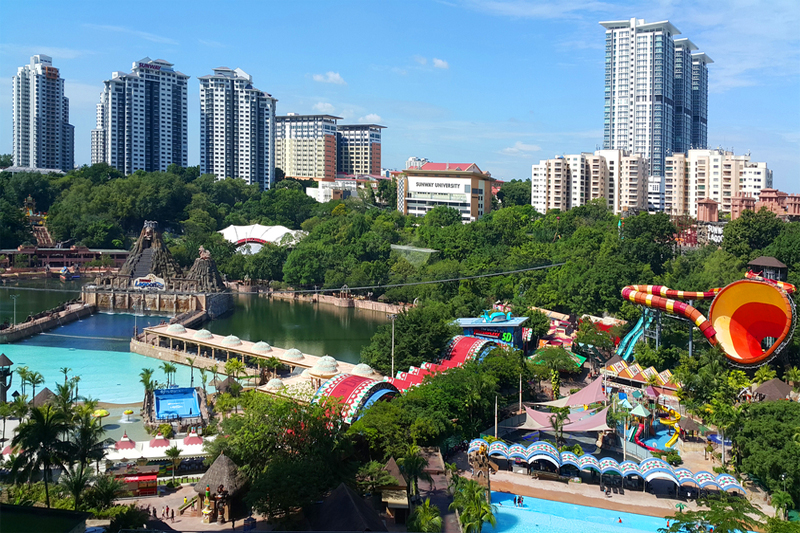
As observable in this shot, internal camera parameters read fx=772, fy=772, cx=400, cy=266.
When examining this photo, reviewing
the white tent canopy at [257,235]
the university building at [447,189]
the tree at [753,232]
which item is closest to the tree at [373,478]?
the tree at [753,232]

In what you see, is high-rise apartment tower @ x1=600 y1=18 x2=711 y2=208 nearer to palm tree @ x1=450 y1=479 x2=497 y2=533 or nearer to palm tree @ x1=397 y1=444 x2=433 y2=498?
palm tree @ x1=397 y1=444 x2=433 y2=498

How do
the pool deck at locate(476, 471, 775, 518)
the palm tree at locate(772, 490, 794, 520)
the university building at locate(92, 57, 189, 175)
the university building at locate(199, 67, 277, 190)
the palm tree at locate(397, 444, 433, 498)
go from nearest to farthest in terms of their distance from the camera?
the palm tree at locate(772, 490, 794, 520) < the palm tree at locate(397, 444, 433, 498) < the pool deck at locate(476, 471, 775, 518) < the university building at locate(92, 57, 189, 175) < the university building at locate(199, 67, 277, 190)

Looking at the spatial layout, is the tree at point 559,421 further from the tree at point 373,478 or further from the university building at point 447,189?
the university building at point 447,189

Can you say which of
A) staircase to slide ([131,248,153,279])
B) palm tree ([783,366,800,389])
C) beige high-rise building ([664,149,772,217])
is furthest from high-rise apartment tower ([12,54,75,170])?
palm tree ([783,366,800,389])

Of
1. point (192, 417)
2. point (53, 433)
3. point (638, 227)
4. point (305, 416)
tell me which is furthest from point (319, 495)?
point (638, 227)

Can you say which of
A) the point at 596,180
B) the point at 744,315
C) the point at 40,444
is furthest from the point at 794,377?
the point at 596,180

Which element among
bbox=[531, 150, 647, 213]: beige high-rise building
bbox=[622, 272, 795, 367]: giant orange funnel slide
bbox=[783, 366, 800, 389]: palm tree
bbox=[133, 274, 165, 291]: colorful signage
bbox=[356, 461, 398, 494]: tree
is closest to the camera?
bbox=[356, 461, 398, 494]: tree

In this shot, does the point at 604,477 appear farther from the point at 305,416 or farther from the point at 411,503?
the point at 305,416
